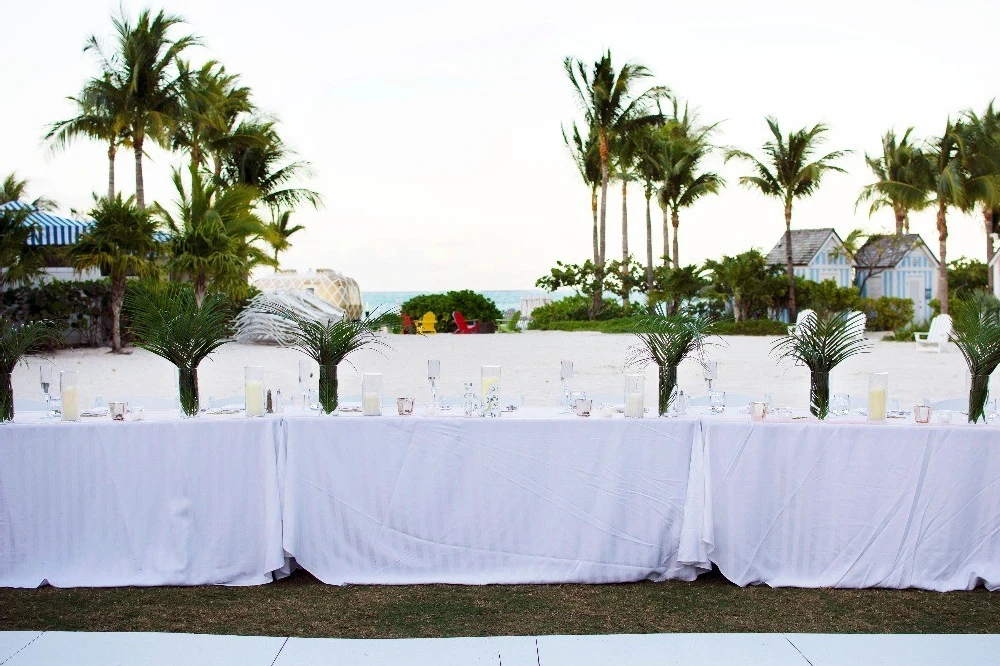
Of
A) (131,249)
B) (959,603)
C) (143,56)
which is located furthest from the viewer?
(143,56)

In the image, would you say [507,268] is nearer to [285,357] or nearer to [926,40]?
[285,357]

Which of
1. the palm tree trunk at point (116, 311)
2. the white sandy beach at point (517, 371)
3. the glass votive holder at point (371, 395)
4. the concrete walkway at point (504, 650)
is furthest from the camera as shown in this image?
the palm tree trunk at point (116, 311)

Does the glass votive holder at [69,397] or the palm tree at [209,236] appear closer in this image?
the glass votive holder at [69,397]

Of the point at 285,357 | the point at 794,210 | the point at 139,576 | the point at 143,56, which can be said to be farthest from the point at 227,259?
the point at 794,210

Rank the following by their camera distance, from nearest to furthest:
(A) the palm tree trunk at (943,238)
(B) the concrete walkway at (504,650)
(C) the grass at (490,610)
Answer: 1. (B) the concrete walkway at (504,650)
2. (C) the grass at (490,610)
3. (A) the palm tree trunk at (943,238)

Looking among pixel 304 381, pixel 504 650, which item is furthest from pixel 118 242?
pixel 504 650

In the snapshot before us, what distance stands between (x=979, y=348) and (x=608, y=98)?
71.4 feet

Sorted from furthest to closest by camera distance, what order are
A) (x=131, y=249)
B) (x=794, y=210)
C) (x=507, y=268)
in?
1. (x=507, y=268)
2. (x=794, y=210)
3. (x=131, y=249)

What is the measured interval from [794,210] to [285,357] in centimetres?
1484

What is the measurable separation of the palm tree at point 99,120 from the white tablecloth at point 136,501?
54.2 feet

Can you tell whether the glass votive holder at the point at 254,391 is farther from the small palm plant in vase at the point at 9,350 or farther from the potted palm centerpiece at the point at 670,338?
the potted palm centerpiece at the point at 670,338

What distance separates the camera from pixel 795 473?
12.5 ft

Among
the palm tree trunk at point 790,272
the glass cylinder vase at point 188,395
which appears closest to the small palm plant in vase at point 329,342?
the glass cylinder vase at point 188,395

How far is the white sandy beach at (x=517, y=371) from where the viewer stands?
10.0 m
